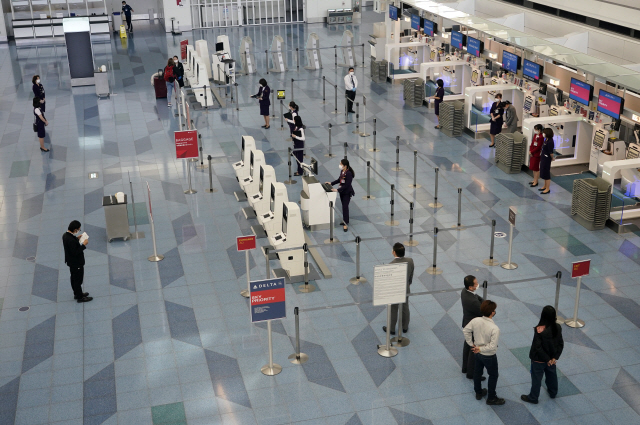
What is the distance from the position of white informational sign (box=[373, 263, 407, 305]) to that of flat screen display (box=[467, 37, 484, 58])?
11945mm

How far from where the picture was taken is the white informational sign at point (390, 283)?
8.91 metres

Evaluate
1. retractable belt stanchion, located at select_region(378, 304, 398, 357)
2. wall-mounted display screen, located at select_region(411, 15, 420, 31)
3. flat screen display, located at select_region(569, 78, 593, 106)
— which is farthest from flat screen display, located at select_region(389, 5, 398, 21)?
retractable belt stanchion, located at select_region(378, 304, 398, 357)

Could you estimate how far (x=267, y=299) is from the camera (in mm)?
8656

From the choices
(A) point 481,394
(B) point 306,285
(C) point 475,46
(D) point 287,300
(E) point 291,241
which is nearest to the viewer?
(A) point 481,394

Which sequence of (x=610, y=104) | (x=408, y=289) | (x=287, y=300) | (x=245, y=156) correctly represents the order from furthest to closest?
1. (x=245, y=156)
2. (x=610, y=104)
3. (x=287, y=300)
4. (x=408, y=289)

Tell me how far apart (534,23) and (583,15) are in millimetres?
2631

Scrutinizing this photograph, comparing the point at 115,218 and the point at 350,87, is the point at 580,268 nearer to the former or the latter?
the point at 115,218

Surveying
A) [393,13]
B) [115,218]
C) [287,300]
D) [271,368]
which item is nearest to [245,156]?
[115,218]

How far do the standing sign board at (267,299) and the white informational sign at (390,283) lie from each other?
47.3 inches

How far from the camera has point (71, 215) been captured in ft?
46.2

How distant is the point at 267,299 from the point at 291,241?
278 cm

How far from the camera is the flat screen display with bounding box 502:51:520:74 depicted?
17219mm

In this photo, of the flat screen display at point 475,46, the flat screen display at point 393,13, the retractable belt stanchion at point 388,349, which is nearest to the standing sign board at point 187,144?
the retractable belt stanchion at point 388,349

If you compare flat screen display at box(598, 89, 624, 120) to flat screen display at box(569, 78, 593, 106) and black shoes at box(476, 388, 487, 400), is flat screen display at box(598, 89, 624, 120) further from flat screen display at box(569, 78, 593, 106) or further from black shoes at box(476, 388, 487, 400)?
black shoes at box(476, 388, 487, 400)
